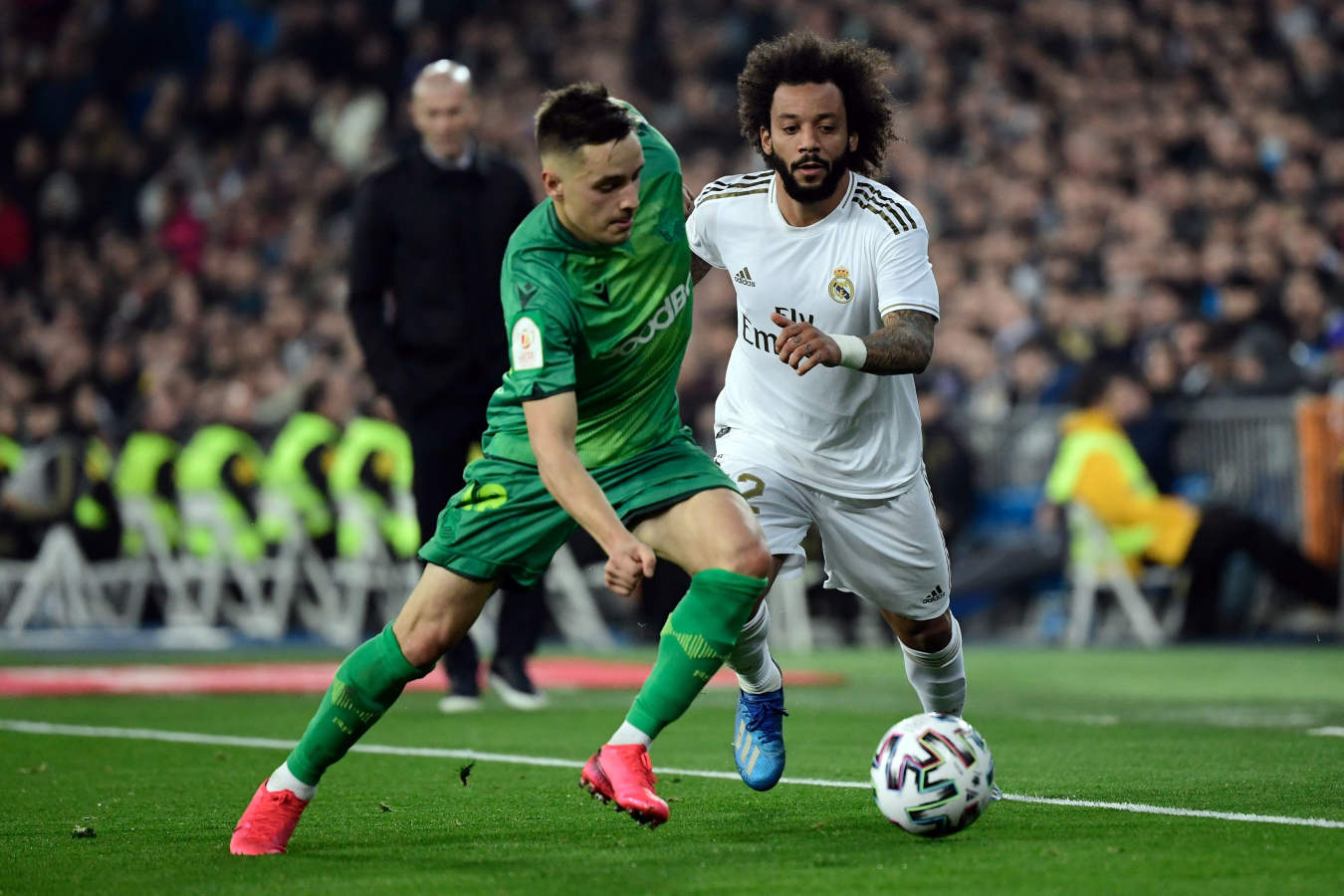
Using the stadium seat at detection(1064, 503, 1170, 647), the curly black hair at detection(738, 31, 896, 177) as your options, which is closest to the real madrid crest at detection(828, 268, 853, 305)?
the curly black hair at detection(738, 31, 896, 177)

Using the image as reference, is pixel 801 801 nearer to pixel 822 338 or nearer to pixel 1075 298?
pixel 822 338

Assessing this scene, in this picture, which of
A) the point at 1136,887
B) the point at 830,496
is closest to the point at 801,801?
the point at 830,496

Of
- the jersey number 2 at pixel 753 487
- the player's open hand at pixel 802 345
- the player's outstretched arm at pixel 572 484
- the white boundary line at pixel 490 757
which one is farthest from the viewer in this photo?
the jersey number 2 at pixel 753 487

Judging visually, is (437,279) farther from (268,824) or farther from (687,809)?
(268,824)

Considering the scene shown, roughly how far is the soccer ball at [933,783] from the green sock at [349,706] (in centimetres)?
121

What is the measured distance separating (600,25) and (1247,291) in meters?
9.08

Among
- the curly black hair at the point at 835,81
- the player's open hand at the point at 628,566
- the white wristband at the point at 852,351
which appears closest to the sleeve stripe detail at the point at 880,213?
the curly black hair at the point at 835,81

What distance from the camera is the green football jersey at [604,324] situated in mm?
5141

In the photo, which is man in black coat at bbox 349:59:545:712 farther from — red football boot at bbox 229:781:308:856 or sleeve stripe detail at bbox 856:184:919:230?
red football boot at bbox 229:781:308:856

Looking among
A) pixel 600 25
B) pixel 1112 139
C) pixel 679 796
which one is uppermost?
pixel 600 25

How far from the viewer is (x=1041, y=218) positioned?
Result: 17.5 m

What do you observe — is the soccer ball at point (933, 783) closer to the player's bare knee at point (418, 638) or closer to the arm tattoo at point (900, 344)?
the arm tattoo at point (900, 344)

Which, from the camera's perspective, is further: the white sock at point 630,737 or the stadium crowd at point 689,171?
the stadium crowd at point 689,171

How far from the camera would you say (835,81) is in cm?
644
